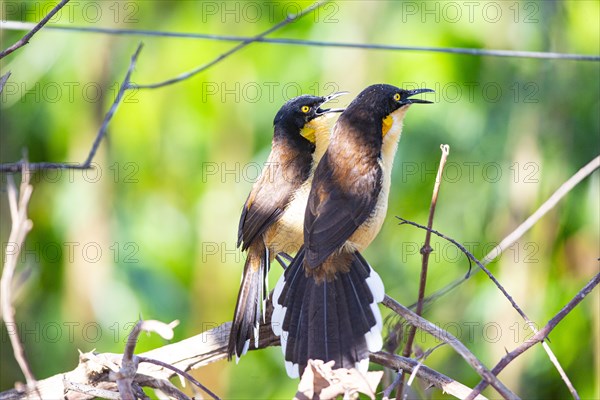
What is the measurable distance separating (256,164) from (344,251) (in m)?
5.48

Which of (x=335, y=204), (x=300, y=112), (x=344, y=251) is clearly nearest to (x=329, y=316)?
(x=344, y=251)

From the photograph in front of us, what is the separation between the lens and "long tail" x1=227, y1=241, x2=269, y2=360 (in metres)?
3.68

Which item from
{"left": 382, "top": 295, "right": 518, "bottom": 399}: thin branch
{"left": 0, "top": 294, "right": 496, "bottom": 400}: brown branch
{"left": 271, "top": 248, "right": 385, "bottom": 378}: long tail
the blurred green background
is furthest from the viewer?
the blurred green background

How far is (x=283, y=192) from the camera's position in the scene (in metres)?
4.61

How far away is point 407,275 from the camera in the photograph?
9289mm

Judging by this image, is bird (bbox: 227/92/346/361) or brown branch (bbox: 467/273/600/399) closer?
brown branch (bbox: 467/273/600/399)

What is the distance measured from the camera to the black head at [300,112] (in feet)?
15.7

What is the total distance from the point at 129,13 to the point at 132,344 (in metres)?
8.23

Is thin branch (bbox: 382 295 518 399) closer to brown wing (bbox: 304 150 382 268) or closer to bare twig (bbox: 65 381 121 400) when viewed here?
brown wing (bbox: 304 150 382 268)

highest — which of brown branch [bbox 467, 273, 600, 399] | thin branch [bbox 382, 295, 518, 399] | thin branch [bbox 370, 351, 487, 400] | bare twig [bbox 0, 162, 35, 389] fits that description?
bare twig [bbox 0, 162, 35, 389]

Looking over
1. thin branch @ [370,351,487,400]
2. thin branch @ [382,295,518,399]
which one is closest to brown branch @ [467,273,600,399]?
thin branch @ [382,295,518,399]

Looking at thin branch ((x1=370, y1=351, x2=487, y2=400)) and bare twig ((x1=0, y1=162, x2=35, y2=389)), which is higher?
bare twig ((x1=0, y1=162, x2=35, y2=389))

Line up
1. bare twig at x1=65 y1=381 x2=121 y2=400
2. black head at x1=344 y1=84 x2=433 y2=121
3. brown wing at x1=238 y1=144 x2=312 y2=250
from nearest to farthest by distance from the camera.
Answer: bare twig at x1=65 y1=381 x2=121 y2=400, black head at x1=344 y1=84 x2=433 y2=121, brown wing at x1=238 y1=144 x2=312 y2=250

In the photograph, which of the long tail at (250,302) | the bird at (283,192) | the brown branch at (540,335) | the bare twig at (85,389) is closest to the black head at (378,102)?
the bird at (283,192)
